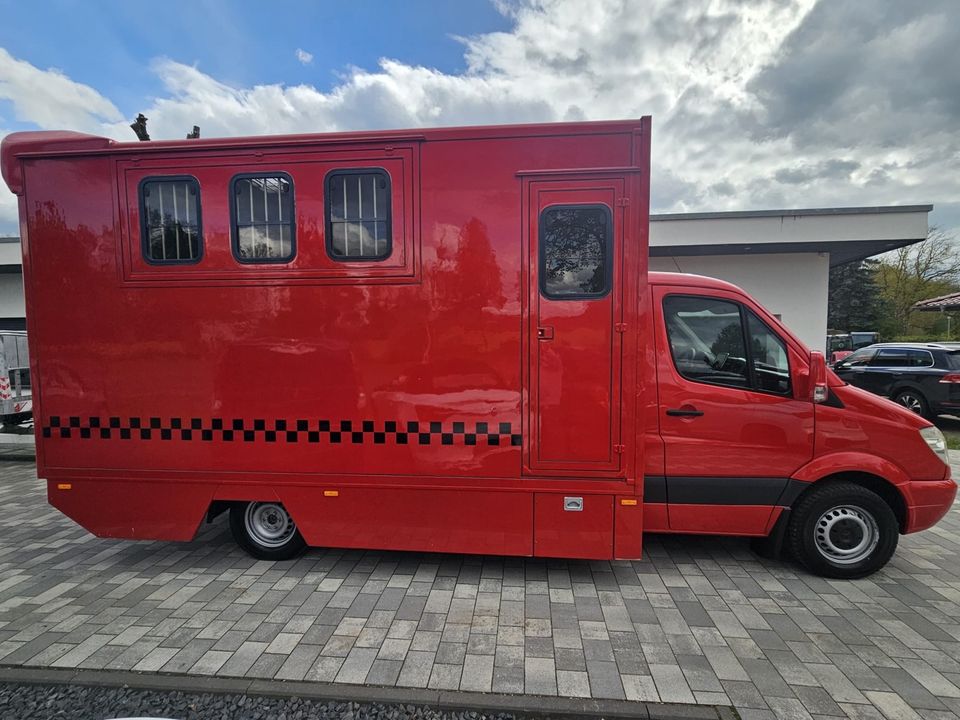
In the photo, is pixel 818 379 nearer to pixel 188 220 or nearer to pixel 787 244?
pixel 188 220

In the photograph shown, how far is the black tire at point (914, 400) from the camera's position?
31.4ft

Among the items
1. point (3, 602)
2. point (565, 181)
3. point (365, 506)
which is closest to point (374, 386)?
point (365, 506)

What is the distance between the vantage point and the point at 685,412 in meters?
3.52

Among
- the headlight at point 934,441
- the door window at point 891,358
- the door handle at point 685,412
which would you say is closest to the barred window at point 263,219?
the door handle at point 685,412

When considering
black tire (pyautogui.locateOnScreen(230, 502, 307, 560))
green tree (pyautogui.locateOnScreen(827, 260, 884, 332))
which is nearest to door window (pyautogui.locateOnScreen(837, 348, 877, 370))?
black tire (pyautogui.locateOnScreen(230, 502, 307, 560))

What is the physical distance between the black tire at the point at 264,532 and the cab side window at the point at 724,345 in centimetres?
336

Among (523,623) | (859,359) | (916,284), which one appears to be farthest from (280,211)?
(916,284)

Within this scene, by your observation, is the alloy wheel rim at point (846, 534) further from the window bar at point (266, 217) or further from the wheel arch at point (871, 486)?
the window bar at point (266, 217)

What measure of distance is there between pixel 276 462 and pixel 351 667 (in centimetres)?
149

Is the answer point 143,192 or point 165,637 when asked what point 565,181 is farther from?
point 165,637

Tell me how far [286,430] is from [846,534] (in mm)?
4273

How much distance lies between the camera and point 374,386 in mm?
3332

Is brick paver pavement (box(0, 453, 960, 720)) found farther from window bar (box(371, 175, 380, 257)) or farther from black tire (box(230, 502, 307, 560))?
window bar (box(371, 175, 380, 257))

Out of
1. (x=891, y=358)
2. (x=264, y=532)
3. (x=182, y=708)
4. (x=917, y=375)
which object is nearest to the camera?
(x=182, y=708)
